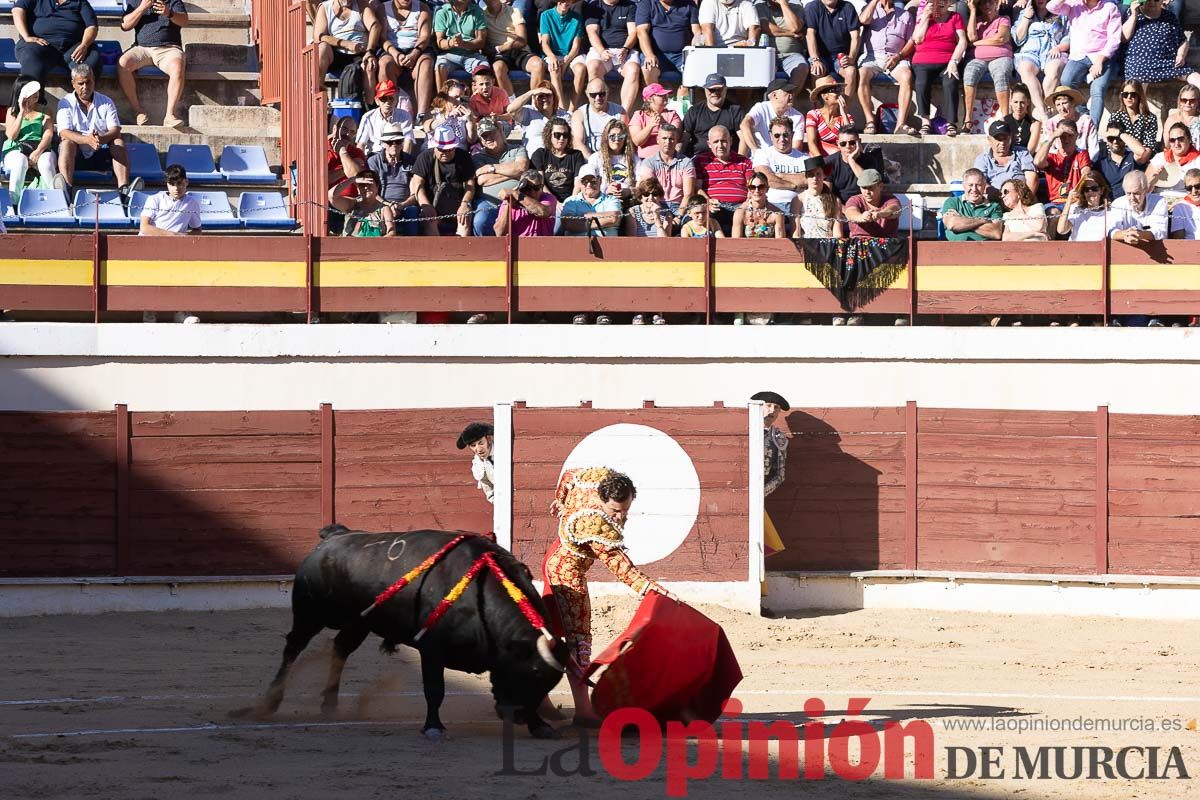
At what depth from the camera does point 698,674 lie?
7.27m

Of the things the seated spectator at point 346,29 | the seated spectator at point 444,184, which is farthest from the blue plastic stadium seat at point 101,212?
the seated spectator at point 444,184

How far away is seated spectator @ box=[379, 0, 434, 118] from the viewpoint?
13688 mm

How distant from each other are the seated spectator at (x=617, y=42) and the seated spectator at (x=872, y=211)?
7.50 ft

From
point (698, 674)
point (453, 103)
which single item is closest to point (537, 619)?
point (698, 674)

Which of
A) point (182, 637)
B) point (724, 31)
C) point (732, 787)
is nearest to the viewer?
point (732, 787)

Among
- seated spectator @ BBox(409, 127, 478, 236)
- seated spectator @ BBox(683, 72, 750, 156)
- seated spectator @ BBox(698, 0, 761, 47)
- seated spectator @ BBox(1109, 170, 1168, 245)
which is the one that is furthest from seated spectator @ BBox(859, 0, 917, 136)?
seated spectator @ BBox(409, 127, 478, 236)

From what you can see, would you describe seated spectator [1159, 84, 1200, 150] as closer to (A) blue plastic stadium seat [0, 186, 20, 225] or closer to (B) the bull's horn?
(A) blue plastic stadium seat [0, 186, 20, 225]

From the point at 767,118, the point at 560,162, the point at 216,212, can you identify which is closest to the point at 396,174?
the point at 560,162

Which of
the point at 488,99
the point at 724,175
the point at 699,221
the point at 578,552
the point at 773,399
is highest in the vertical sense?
the point at 488,99

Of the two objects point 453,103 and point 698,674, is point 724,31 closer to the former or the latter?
point 453,103

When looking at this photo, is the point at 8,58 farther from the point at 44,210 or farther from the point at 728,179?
the point at 728,179

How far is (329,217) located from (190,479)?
2.37 metres

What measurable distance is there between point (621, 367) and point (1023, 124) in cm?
402

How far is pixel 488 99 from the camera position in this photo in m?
13.9
